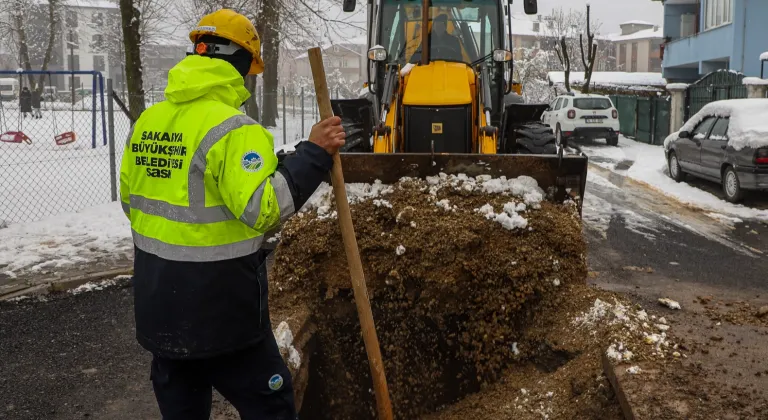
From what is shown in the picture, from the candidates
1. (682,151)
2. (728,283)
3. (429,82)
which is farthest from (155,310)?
(682,151)

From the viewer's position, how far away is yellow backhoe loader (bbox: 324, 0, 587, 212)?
18.3 ft

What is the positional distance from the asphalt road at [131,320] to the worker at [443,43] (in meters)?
2.65

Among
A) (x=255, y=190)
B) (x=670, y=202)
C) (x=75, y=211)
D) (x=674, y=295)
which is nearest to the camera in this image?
(x=255, y=190)

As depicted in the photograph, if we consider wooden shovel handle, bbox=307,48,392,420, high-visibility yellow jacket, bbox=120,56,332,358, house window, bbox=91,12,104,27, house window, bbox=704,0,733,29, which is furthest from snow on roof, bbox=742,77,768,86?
house window, bbox=91,12,104,27

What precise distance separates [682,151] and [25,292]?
11791 mm

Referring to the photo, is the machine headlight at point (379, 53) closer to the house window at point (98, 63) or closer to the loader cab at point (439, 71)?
the loader cab at point (439, 71)

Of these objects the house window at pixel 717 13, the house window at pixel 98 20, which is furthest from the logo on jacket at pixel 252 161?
the house window at pixel 98 20

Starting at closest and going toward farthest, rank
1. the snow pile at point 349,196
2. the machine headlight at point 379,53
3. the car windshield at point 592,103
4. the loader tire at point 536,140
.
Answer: the snow pile at point 349,196 < the loader tire at point 536,140 < the machine headlight at point 379,53 < the car windshield at point 592,103

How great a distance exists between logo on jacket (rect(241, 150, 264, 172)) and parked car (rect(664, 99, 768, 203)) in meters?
10.3

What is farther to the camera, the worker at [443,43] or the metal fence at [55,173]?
the metal fence at [55,173]

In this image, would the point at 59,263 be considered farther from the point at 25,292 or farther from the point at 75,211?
the point at 75,211

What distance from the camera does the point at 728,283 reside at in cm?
701

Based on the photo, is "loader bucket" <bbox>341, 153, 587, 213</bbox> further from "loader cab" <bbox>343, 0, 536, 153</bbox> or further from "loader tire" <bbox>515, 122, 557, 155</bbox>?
"loader tire" <bbox>515, 122, 557, 155</bbox>

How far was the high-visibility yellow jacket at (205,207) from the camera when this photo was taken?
259cm
